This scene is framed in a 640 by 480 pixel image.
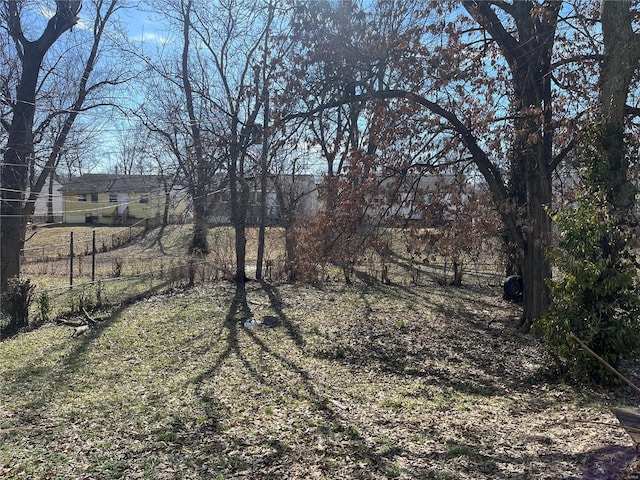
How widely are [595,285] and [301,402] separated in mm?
3329

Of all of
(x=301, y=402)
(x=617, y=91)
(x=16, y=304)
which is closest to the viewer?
(x=301, y=402)

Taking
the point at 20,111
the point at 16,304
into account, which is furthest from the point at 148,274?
the point at 20,111

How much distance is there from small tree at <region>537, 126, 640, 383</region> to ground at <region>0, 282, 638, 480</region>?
465 millimetres

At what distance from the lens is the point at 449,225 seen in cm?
779

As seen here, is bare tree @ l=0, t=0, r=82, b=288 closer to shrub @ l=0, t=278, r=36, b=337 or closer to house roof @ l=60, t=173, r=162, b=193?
shrub @ l=0, t=278, r=36, b=337

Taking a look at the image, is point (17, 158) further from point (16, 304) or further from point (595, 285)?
point (595, 285)

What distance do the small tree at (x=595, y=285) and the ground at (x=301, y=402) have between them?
465mm

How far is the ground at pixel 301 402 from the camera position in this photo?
3623 millimetres

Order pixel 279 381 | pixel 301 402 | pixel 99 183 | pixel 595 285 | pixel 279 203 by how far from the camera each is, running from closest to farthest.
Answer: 1. pixel 595 285
2. pixel 301 402
3. pixel 279 381
4. pixel 279 203
5. pixel 99 183

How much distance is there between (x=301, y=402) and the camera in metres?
5.22

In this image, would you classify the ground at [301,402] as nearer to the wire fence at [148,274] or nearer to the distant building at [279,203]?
the wire fence at [148,274]

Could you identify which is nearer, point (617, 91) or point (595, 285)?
point (595, 285)

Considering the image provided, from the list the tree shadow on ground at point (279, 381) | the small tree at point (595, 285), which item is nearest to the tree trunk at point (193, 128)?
the tree shadow on ground at point (279, 381)

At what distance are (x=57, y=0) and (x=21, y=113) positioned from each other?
3104mm
